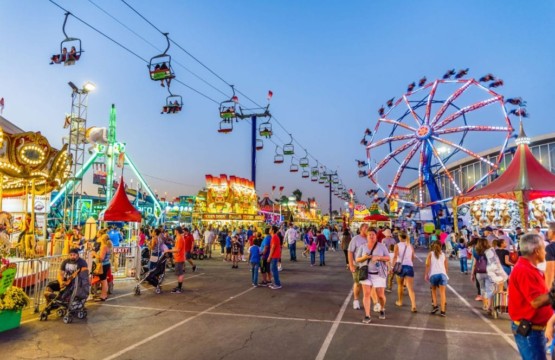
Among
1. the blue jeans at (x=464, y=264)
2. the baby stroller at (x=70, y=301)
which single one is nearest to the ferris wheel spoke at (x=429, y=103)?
the blue jeans at (x=464, y=264)

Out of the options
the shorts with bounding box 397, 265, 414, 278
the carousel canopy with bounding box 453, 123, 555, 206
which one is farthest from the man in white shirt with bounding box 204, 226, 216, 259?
the carousel canopy with bounding box 453, 123, 555, 206

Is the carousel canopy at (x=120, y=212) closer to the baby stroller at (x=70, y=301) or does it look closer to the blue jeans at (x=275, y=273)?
the blue jeans at (x=275, y=273)

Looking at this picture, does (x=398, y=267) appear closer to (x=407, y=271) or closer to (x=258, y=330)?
(x=407, y=271)

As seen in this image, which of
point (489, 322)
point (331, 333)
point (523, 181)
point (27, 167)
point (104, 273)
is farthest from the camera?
point (523, 181)

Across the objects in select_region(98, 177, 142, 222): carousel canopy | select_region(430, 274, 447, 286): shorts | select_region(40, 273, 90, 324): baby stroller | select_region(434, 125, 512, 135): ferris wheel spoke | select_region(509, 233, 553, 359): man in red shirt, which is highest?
select_region(434, 125, 512, 135): ferris wheel spoke

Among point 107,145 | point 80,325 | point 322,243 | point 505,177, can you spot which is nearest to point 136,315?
point 80,325

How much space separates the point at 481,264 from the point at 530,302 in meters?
5.50

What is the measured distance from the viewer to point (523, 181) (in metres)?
15.0

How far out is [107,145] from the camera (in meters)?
29.4

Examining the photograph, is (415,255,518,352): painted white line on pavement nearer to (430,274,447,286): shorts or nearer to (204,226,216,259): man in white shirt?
(430,274,447,286): shorts

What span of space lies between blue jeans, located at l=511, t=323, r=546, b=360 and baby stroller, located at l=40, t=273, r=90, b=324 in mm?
7244

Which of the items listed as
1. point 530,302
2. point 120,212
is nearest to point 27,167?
point 120,212

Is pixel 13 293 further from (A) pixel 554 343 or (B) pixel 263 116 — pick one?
(B) pixel 263 116

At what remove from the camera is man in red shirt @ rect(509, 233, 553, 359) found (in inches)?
122
